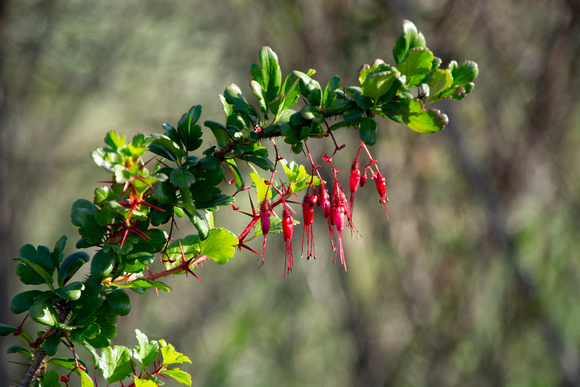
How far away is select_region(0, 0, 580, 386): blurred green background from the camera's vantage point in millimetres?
2957

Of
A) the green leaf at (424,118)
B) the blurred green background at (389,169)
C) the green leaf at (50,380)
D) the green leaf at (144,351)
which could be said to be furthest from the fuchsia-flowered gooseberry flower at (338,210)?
the blurred green background at (389,169)

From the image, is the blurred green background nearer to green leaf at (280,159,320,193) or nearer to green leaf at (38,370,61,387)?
green leaf at (280,159,320,193)

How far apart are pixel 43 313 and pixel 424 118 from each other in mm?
455

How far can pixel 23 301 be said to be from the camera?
0.62 m

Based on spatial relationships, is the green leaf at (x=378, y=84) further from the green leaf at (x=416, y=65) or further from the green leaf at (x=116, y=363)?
the green leaf at (x=116, y=363)

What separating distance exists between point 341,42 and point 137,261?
2824 millimetres

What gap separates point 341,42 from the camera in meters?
3.25

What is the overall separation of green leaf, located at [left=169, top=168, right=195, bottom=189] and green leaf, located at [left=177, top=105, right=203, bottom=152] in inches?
2.6

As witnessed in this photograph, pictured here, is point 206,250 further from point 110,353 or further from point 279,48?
point 279,48

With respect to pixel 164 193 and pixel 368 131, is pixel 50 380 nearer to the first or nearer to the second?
pixel 164 193

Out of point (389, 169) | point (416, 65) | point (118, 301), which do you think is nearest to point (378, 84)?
point (416, 65)

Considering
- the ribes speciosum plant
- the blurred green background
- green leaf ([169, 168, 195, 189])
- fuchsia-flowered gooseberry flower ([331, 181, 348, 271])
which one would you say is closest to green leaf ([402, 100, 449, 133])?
the ribes speciosum plant

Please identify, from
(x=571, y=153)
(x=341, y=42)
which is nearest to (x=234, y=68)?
(x=341, y=42)

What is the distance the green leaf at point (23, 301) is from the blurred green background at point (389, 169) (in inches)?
87.4
